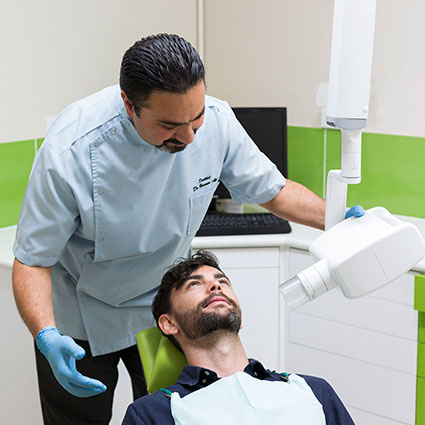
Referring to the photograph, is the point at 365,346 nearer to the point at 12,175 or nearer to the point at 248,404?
the point at 248,404

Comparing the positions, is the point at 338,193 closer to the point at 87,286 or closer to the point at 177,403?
the point at 177,403

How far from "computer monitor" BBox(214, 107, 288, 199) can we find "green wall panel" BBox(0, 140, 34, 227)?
2.86 feet

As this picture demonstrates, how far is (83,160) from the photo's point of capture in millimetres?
1727

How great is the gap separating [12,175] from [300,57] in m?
1.24

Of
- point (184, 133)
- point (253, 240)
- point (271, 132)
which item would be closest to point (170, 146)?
point (184, 133)

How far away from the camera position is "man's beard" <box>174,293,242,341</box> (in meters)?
1.81

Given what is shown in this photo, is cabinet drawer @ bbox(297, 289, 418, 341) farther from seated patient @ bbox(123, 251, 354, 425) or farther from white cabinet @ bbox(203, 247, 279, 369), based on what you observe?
seated patient @ bbox(123, 251, 354, 425)

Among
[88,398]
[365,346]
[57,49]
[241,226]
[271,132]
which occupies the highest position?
[57,49]

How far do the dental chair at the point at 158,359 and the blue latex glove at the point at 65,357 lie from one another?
0.64 feet

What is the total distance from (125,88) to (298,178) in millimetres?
1659

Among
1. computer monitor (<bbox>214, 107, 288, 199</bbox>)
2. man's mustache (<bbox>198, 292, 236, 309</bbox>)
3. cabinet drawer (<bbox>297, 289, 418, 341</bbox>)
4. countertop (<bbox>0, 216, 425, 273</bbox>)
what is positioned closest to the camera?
man's mustache (<bbox>198, 292, 236, 309</bbox>)

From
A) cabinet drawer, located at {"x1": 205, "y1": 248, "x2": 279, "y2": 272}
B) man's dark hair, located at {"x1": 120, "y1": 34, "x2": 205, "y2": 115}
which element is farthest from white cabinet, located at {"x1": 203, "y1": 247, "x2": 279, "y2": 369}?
man's dark hair, located at {"x1": 120, "y1": 34, "x2": 205, "y2": 115}

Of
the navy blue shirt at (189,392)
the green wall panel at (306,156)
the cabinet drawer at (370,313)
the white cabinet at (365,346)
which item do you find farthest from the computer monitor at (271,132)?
the navy blue shirt at (189,392)

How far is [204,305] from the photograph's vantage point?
6.05 ft
